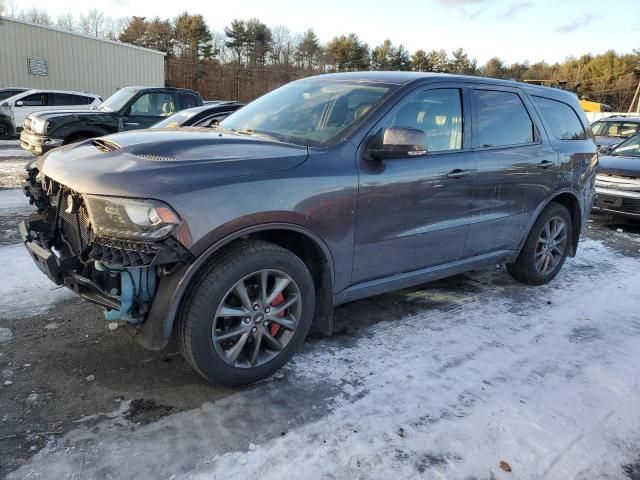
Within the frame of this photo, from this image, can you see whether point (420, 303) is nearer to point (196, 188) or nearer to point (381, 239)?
point (381, 239)

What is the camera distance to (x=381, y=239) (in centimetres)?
350

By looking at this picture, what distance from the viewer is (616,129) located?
13.7 meters

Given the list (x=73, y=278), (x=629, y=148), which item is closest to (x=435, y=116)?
(x=73, y=278)

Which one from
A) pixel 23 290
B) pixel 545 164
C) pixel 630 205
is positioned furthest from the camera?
pixel 630 205

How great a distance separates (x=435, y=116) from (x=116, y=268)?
8.12 feet

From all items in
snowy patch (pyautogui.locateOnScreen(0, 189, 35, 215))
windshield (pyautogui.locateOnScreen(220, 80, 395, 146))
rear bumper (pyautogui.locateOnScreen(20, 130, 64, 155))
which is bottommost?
snowy patch (pyautogui.locateOnScreen(0, 189, 35, 215))

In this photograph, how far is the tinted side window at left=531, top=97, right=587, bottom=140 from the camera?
491 centimetres

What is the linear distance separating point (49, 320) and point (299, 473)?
2.38 metres

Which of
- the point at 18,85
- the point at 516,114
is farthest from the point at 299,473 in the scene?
the point at 18,85

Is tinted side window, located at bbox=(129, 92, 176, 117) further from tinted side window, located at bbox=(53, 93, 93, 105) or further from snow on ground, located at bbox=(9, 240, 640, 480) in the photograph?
snow on ground, located at bbox=(9, 240, 640, 480)

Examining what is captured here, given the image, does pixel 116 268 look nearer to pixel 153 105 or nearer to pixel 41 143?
pixel 41 143

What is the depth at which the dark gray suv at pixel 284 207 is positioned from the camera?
105 inches

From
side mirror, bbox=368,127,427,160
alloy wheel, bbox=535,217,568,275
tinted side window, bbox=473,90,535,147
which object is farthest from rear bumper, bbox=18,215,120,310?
alloy wheel, bbox=535,217,568,275

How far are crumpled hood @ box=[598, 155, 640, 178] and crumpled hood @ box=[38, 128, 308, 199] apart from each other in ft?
22.8
